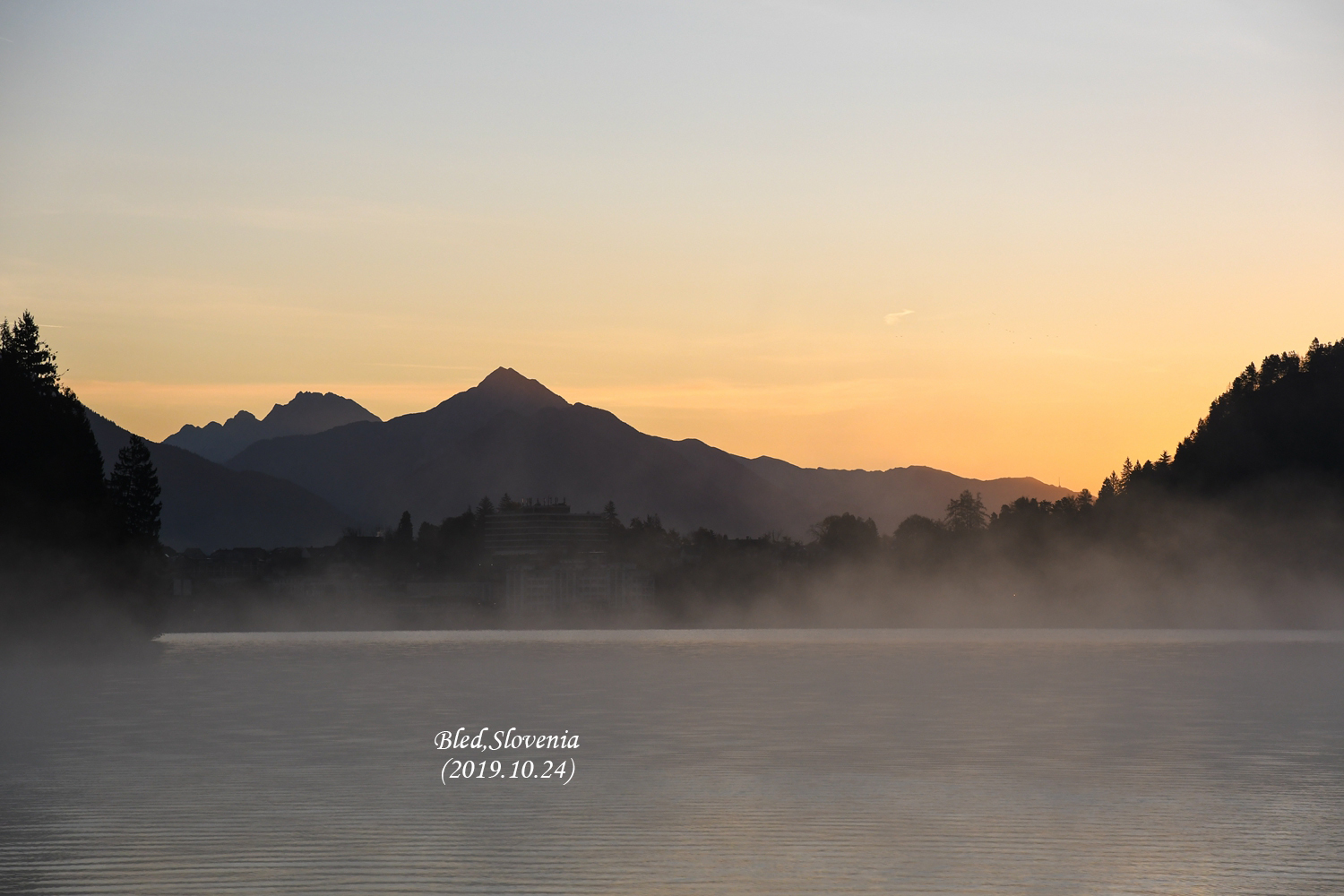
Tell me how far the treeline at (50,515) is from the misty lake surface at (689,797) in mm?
45907

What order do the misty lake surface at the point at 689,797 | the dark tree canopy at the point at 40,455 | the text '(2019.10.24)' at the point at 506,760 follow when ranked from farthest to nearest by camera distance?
the dark tree canopy at the point at 40,455 → the text '(2019.10.24)' at the point at 506,760 → the misty lake surface at the point at 689,797

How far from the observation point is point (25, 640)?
464ft

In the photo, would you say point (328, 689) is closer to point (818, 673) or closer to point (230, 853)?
point (818, 673)

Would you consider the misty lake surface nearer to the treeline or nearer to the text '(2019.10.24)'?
the text '(2019.10.24)'

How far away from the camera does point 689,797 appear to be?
3925cm

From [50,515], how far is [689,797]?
346 feet

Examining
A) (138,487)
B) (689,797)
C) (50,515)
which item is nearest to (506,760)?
(689,797)

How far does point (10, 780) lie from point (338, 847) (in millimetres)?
16945

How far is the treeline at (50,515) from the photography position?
12581cm

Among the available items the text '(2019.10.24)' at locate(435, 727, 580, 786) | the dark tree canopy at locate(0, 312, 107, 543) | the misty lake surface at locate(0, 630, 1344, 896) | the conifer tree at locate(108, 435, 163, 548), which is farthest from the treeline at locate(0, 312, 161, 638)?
the text '(2019.10.24)' at locate(435, 727, 580, 786)

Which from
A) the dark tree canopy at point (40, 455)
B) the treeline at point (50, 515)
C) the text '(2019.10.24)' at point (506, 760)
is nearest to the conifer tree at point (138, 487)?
the treeline at point (50, 515)

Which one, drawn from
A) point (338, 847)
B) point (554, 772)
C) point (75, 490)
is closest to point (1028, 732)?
point (554, 772)

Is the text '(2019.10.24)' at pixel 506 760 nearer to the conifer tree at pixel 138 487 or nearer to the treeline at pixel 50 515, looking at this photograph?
the treeline at pixel 50 515

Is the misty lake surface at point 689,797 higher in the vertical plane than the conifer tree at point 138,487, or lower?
lower
